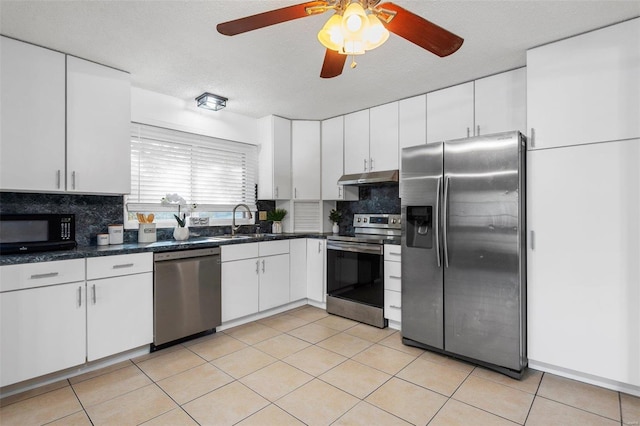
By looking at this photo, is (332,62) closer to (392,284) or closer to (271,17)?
(271,17)

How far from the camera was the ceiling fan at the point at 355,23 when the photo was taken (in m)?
1.38

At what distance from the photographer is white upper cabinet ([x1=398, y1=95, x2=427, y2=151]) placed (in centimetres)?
337

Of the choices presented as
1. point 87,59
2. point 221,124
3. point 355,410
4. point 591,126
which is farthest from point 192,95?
point 591,126

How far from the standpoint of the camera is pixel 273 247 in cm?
374

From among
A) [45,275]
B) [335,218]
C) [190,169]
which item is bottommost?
[45,275]

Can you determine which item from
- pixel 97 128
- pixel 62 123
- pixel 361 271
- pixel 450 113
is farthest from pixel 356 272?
pixel 62 123

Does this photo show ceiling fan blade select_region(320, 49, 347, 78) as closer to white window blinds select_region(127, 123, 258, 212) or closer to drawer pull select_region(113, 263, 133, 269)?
drawer pull select_region(113, 263, 133, 269)

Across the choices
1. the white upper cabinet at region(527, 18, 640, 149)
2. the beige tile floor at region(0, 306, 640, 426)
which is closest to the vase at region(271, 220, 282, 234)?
the beige tile floor at region(0, 306, 640, 426)

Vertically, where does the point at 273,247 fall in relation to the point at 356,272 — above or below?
above

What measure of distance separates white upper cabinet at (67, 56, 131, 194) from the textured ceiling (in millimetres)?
149

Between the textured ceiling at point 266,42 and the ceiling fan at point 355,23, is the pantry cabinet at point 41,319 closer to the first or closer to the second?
the textured ceiling at point 266,42

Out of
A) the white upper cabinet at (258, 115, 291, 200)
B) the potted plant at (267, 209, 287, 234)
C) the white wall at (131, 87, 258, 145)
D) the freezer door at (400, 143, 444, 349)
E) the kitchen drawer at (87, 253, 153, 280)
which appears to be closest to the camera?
the kitchen drawer at (87, 253, 153, 280)

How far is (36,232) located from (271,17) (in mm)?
2457

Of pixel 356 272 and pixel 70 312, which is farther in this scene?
pixel 356 272
